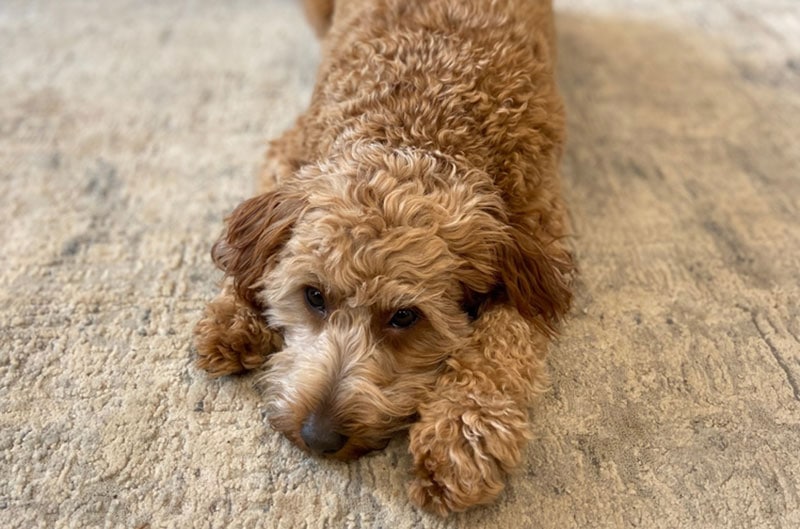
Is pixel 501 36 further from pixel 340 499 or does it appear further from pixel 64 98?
pixel 64 98

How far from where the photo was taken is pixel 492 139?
2.23m

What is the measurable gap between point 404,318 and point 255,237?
54 cm

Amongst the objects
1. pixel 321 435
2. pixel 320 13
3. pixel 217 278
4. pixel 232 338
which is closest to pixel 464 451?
→ pixel 321 435

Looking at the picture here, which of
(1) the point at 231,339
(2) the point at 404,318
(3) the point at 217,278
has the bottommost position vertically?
(3) the point at 217,278

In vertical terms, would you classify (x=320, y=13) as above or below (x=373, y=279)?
below

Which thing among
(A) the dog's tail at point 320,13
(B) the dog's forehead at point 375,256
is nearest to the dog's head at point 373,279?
(B) the dog's forehead at point 375,256

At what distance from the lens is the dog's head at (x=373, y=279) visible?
1.88 meters

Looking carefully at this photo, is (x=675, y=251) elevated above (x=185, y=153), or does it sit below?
above

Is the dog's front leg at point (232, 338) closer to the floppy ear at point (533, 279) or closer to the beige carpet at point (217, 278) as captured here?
the beige carpet at point (217, 278)

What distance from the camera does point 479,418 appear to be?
188 centimetres

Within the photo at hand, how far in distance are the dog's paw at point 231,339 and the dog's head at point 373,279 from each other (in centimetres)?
7

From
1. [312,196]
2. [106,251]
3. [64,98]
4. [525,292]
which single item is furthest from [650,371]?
[64,98]

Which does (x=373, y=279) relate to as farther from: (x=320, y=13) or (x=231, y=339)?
(x=320, y=13)

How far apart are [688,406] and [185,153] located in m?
2.39
